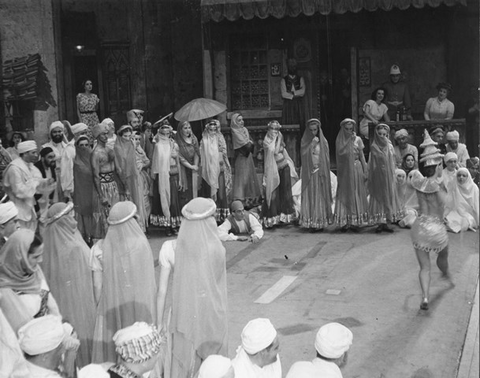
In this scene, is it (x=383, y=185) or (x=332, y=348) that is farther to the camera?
(x=383, y=185)

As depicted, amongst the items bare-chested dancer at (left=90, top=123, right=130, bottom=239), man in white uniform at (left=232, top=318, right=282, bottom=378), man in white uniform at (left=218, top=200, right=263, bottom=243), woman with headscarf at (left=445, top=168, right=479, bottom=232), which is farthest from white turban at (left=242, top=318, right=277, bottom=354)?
woman with headscarf at (left=445, top=168, right=479, bottom=232)

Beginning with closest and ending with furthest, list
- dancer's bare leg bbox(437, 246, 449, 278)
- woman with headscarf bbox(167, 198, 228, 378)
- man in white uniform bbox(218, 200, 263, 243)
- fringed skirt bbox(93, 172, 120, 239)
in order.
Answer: woman with headscarf bbox(167, 198, 228, 378), dancer's bare leg bbox(437, 246, 449, 278), man in white uniform bbox(218, 200, 263, 243), fringed skirt bbox(93, 172, 120, 239)

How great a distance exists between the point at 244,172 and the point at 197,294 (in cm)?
631

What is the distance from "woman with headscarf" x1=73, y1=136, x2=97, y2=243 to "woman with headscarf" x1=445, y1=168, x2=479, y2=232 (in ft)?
15.7

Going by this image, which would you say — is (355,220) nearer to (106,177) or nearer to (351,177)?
(351,177)

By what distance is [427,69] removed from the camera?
14734 millimetres

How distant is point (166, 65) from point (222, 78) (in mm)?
1895

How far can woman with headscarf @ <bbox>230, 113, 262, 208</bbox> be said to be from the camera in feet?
36.3

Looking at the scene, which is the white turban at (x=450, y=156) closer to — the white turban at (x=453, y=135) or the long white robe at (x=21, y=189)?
the white turban at (x=453, y=135)

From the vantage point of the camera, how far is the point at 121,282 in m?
5.00

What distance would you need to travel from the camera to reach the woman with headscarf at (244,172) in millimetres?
11055

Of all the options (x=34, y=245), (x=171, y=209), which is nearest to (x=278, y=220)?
(x=171, y=209)

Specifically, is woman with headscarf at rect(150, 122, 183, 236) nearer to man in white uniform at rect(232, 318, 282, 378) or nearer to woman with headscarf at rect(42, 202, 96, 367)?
woman with headscarf at rect(42, 202, 96, 367)

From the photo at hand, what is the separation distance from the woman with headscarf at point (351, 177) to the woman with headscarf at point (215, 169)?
5.86 ft
